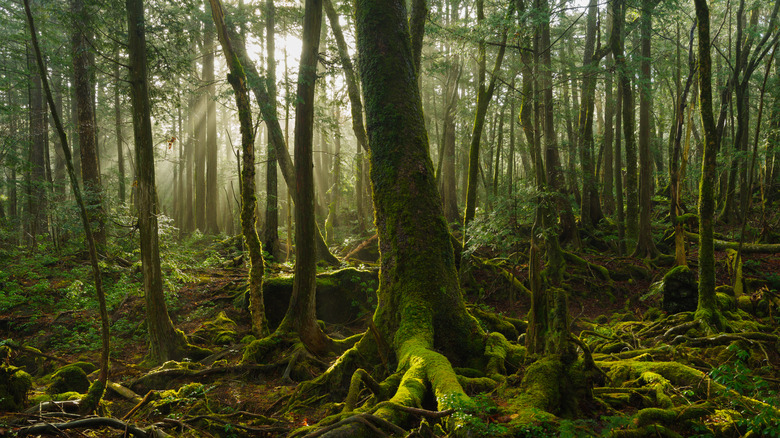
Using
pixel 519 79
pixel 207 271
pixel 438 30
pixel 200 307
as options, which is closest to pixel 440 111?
pixel 519 79

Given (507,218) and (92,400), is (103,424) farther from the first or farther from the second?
(507,218)

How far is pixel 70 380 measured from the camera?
6012mm

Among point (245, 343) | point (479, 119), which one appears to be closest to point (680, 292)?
point (479, 119)

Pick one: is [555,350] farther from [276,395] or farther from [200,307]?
[200,307]

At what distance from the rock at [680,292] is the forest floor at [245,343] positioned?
418 millimetres

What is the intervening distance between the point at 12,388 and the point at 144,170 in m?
3.78

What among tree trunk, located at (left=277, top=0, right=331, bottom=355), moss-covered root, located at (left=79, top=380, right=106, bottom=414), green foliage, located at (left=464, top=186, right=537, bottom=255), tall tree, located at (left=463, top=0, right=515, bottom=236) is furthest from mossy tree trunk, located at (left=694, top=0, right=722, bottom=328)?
moss-covered root, located at (left=79, top=380, right=106, bottom=414)

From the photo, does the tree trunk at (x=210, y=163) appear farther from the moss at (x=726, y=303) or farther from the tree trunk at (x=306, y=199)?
the moss at (x=726, y=303)

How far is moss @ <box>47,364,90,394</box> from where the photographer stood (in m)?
5.82

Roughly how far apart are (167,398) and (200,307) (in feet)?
20.4

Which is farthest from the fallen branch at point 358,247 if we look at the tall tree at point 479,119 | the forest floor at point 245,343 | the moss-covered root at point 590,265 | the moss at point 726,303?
the moss at point 726,303

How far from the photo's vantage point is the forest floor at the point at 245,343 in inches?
138

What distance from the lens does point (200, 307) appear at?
35.7 feet

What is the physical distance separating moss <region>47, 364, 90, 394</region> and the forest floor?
0.18 ft
